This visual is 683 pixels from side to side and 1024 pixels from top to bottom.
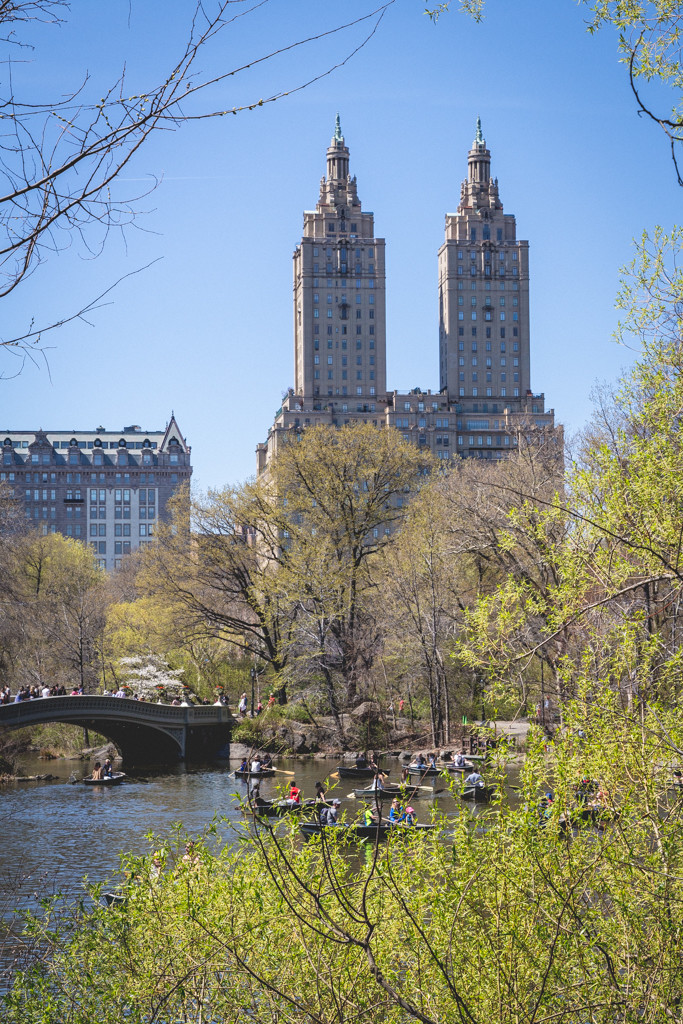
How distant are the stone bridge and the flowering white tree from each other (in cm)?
384

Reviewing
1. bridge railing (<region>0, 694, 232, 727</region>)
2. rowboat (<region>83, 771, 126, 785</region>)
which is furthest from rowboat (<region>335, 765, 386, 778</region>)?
bridge railing (<region>0, 694, 232, 727</region>)

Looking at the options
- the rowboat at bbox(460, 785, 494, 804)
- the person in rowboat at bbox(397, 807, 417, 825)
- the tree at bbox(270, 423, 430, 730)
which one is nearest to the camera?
the person in rowboat at bbox(397, 807, 417, 825)

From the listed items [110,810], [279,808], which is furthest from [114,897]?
[110,810]

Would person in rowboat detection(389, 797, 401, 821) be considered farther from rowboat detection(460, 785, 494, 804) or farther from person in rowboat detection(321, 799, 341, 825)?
rowboat detection(460, 785, 494, 804)

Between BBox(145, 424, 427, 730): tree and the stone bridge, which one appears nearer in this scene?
the stone bridge

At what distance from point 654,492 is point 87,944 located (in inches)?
327

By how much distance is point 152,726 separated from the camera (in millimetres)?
44969

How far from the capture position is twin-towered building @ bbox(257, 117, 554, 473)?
431 feet

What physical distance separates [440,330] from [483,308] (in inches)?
282

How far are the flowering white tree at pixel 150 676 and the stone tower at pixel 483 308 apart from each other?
90.0 metres

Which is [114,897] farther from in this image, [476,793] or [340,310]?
[340,310]

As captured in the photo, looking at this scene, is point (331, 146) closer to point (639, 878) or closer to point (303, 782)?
point (303, 782)

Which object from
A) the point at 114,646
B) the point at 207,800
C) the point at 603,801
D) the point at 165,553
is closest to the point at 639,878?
the point at 603,801

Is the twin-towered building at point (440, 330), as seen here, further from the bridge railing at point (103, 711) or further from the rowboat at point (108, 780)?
the rowboat at point (108, 780)
